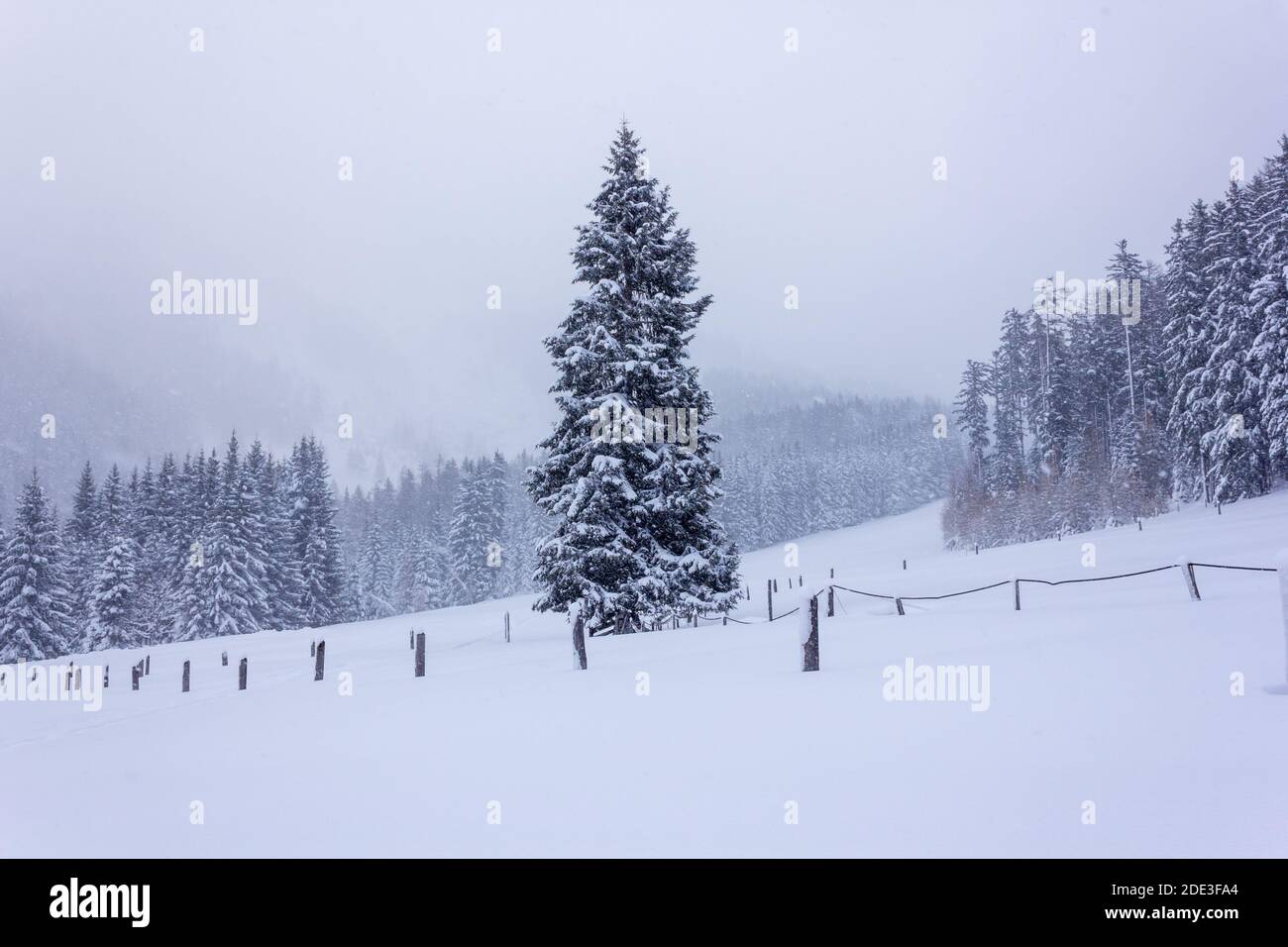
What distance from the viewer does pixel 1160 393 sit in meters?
50.9

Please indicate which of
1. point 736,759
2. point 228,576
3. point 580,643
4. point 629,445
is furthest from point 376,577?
point 736,759

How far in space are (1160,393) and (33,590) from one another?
8067 cm

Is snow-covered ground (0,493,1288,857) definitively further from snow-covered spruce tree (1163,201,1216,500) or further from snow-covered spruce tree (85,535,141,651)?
snow-covered spruce tree (85,535,141,651)

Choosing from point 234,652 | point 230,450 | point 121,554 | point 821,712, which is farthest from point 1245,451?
point 121,554

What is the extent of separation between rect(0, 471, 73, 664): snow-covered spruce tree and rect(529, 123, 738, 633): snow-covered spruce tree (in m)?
44.1

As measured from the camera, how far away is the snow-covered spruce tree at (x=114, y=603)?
152ft

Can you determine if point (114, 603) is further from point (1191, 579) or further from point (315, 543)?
point (1191, 579)

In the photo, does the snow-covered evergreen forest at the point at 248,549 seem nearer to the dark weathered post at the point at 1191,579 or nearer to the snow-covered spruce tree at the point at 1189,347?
the dark weathered post at the point at 1191,579

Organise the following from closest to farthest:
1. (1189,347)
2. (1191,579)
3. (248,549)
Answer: (1191,579) < (1189,347) < (248,549)

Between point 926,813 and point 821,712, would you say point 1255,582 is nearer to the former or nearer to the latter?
point 821,712

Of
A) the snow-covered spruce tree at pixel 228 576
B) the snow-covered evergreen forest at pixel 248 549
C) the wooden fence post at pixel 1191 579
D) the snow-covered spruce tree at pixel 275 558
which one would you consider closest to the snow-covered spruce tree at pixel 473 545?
the snow-covered evergreen forest at pixel 248 549

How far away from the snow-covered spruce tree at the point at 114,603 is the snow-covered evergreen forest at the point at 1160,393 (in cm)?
6476
